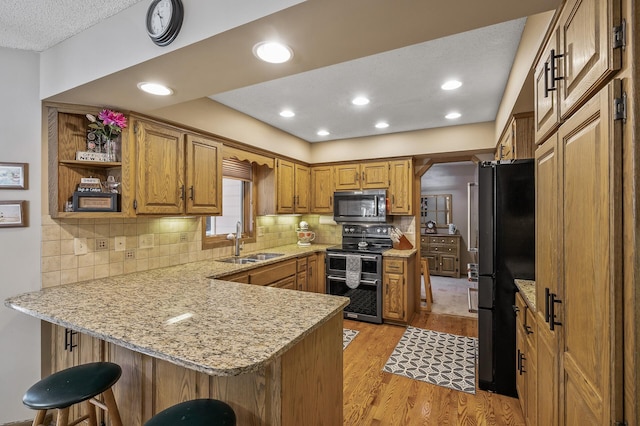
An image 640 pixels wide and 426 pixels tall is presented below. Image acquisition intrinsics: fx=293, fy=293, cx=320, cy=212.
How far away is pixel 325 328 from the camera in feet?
4.84

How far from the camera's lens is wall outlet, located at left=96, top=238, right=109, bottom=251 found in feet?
7.28

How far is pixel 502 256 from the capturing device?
2107 mm

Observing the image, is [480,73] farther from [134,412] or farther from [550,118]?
[134,412]

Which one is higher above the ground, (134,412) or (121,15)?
(121,15)

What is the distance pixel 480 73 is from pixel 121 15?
2402 millimetres

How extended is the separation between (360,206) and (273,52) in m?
2.96

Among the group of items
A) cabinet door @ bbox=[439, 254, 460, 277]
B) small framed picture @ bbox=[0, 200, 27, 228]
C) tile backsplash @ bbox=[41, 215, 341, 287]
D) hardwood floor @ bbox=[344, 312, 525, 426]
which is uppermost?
small framed picture @ bbox=[0, 200, 27, 228]

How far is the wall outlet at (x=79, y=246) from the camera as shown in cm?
210

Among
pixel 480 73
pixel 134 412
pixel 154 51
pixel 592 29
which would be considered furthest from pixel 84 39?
pixel 480 73

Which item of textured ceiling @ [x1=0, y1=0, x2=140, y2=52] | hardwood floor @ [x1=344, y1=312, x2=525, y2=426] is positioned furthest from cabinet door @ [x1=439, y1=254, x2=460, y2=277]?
textured ceiling @ [x1=0, y1=0, x2=140, y2=52]

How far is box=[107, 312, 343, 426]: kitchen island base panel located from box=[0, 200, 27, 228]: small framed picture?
3.43ft

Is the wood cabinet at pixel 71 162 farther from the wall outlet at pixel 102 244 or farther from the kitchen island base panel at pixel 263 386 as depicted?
the kitchen island base panel at pixel 263 386

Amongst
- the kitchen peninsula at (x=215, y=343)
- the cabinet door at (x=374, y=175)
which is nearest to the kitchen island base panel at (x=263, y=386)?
the kitchen peninsula at (x=215, y=343)

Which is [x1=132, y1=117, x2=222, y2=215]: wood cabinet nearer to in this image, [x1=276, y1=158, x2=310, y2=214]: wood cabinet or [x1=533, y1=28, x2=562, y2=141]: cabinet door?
[x1=276, y1=158, x2=310, y2=214]: wood cabinet
